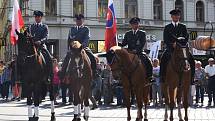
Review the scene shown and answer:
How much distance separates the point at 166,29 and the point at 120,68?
1.93m

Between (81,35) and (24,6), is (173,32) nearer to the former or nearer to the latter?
(81,35)

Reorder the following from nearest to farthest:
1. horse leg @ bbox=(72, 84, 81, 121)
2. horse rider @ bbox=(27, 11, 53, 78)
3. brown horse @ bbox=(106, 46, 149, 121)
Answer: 1. brown horse @ bbox=(106, 46, 149, 121)
2. horse leg @ bbox=(72, 84, 81, 121)
3. horse rider @ bbox=(27, 11, 53, 78)

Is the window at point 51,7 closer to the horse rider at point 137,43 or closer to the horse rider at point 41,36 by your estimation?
the horse rider at point 41,36

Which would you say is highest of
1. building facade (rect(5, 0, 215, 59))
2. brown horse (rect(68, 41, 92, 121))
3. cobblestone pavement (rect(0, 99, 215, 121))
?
building facade (rect(5, 0, 215, 59))

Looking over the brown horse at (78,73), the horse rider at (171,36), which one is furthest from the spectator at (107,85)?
the horse rider at (171,36)

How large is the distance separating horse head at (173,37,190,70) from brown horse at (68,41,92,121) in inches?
105

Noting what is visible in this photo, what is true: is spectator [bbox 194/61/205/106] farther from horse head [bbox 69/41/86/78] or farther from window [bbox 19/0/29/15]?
window [bbox 19/0/29/15]

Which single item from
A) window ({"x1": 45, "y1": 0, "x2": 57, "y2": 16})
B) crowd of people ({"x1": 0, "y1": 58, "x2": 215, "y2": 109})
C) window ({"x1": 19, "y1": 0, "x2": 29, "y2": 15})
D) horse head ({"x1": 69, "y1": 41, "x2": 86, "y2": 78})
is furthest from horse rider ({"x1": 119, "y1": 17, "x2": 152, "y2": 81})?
window ({"x1": 45, "y1": 0, "x2": 57, "y2": 16})

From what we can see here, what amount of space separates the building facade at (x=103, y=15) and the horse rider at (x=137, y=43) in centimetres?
3703

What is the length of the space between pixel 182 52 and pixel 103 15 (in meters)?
45.2

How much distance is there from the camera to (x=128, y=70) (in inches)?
525

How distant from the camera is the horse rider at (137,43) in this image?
14.1m

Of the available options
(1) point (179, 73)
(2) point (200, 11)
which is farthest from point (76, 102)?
(2) point (200, 11)

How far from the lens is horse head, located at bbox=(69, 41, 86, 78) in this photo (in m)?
13.6
